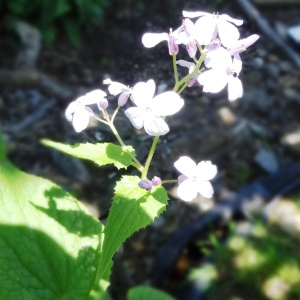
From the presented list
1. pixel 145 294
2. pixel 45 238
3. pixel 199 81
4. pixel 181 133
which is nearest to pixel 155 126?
pixel 199 81

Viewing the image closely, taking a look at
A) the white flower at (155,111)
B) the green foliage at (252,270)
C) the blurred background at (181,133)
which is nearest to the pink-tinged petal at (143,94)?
the white flower at (155,111)

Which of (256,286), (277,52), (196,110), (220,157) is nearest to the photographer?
(256,286)

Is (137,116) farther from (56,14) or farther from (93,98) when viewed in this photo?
(56,14)

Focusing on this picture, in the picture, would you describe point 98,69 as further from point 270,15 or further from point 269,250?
point 269,250

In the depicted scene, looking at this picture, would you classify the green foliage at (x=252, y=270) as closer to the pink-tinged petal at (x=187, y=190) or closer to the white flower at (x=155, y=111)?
the pink-tinged petal at (x=187, y=190)

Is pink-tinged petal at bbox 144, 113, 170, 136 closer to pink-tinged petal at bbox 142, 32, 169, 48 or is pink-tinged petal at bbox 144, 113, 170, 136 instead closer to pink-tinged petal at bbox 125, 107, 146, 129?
pink-tinged petal at bbox 125, 107, 146, 129

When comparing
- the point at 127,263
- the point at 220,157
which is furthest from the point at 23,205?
the point at 220,157

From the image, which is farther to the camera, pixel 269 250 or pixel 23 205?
pixel 269 250
